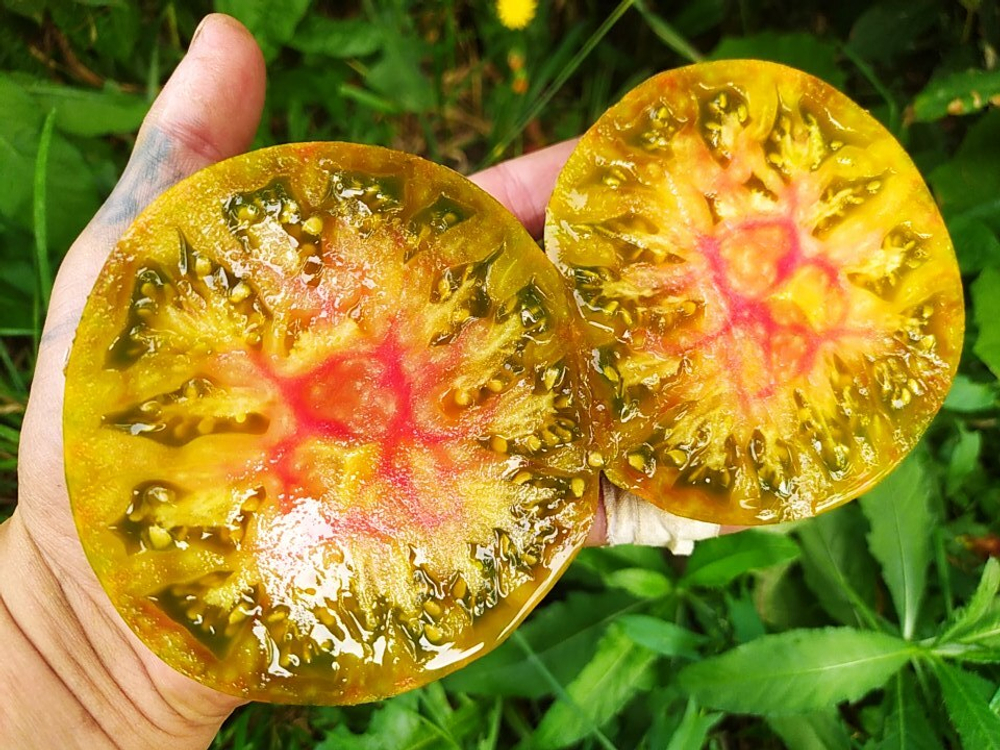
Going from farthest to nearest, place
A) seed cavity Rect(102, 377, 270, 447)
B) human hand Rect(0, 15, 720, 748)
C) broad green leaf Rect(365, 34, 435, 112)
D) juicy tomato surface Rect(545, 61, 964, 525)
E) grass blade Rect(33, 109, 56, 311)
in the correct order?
broad green leaf Rect(365, 34, 435, 112) → grass blade Rect(33, 109, 56, 311) → human hand Rect(0, 15, 720, 748) → juicy tomato surface Rect(545, 61, 964, 525) → seed cavity Rect(102, 377, 270, 447)

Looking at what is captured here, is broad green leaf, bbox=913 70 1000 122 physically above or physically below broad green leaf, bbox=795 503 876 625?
above

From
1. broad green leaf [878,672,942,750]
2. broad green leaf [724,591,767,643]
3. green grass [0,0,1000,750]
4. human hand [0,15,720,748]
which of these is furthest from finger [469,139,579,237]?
broad green leaf [878,672,942,750]

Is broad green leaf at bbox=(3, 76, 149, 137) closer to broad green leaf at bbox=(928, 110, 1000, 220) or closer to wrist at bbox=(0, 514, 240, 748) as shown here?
wrist at bbox=(0, 514, 240, 748)

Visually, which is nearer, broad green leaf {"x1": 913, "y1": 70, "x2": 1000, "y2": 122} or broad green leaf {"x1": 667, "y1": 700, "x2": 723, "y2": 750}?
broad green leaf {"x1": 667, "y1": 700, "x2": 723, "y2": 750}

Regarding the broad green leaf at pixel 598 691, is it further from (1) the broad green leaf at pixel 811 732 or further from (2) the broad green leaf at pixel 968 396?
(2) the broad green leaf at pixel 968 396

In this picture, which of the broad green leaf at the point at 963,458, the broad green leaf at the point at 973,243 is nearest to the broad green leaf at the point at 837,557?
the broad green leaf at the point at 963,458

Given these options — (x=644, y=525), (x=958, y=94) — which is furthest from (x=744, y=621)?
(x=958, y=94)

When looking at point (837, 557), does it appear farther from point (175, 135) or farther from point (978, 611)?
point (175, 135)
